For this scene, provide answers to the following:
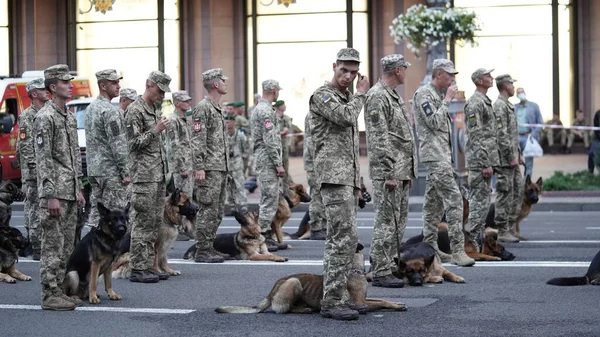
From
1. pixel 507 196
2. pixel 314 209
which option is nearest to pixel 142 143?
pixel 314 209

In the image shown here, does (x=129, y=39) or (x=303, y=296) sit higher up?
(x=129, y=39)

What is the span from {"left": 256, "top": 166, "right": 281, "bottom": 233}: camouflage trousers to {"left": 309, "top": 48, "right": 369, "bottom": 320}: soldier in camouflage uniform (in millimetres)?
5526

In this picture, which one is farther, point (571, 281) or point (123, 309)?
point (571, 281)

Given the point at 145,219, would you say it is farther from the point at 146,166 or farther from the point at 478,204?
the point at 478,204

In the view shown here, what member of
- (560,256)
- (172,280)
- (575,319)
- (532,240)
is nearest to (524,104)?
(532,240)

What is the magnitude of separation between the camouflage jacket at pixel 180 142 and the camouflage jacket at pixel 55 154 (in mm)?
5609

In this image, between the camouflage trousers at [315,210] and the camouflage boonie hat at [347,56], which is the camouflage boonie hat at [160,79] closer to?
the camouflage boonie hat at [347,56]

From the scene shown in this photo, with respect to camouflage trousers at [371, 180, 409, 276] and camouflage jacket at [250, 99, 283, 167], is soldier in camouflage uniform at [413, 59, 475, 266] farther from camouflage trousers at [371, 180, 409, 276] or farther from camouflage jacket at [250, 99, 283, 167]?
camouflage jacket at [250, 99, 283, 167]

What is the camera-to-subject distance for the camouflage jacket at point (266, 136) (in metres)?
15.1

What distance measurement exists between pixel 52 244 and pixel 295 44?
2424 centimetres

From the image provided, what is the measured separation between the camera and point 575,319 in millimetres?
9383

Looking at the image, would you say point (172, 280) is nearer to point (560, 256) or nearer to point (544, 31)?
point (560, 256)

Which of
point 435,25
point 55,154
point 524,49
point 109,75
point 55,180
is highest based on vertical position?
point 524,49

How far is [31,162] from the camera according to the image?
13562mm
